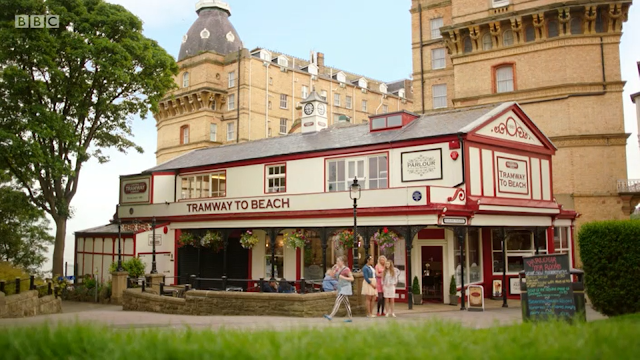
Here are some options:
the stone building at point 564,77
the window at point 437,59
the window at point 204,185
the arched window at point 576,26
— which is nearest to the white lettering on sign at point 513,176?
the stone building at point 564,77

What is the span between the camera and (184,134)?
56.9m

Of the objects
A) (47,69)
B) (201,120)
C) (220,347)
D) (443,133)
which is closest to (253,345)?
(220,347)

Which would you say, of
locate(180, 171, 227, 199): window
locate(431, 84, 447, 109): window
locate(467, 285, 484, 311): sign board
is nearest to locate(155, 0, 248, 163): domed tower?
locate(431, 84, 447, 109): window

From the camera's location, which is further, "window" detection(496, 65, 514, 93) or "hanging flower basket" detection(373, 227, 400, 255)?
"window" detection(496, 65, 514, 93)

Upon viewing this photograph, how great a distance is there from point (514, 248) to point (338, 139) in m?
9.16

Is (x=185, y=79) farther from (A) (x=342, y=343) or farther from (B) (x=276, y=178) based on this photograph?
(A) (x=342, y=343)

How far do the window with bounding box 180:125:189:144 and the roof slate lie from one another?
2312cm

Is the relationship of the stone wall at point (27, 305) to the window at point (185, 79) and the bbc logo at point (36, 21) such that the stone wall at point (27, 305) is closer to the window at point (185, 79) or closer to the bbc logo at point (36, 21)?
the bbc logo at point (36, 21)

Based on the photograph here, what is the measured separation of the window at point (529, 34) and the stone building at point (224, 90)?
21.0 meters

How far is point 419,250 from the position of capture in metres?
22.4

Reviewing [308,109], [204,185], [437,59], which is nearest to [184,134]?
[437,59]

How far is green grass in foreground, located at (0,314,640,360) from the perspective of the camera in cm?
641

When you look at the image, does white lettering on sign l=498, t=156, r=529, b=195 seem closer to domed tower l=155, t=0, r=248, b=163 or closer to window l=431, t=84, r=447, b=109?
window l=431, t=84, r=447, b=109

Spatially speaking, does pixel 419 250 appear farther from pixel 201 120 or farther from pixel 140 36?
pixel 201 120
